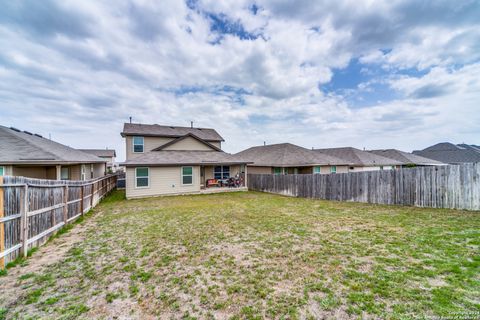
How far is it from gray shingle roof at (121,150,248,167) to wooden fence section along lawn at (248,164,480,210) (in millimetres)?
7074

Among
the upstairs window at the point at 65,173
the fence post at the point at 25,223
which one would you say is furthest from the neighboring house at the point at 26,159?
the fence post at the point at 25,223

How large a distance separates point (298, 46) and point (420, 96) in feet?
40.4

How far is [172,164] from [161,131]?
6.79 m

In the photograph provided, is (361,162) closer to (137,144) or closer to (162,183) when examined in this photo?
(162,183)

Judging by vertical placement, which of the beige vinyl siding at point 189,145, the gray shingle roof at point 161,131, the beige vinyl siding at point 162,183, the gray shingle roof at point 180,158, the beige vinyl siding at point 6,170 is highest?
the gray shingle roof at point 161,131

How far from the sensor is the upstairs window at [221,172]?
63.5 ft

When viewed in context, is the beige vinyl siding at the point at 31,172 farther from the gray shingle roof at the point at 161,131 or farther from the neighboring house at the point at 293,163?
the neighboring house at the point at 293,163

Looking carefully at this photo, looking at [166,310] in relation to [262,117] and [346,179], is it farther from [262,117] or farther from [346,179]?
[262,117]

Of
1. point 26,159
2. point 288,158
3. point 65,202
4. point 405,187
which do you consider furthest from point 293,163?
point 26,159

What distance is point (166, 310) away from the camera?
284cm

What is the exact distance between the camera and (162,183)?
602 inches

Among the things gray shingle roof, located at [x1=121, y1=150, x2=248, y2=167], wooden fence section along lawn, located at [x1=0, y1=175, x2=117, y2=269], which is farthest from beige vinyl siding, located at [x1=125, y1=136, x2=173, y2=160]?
wooden fence section along lawn, located at [x1=0, y1=175, x2=117, y2=269]

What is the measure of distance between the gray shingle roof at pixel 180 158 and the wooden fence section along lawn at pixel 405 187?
7074 mm

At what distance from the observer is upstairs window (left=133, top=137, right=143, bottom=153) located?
1859 cm
